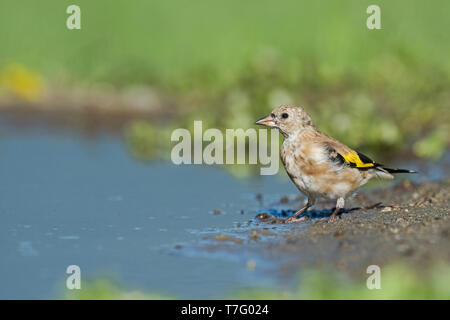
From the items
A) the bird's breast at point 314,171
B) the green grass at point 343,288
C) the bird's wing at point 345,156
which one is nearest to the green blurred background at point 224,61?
the bird's wing at point 345,156

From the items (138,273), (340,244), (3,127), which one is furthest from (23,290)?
(3,127)

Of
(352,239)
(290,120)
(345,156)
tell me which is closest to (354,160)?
(345,156)

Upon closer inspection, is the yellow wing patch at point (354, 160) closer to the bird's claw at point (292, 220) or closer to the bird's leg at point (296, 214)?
the bird's leg at point (296, 214)

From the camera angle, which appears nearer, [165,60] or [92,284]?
[92,284]

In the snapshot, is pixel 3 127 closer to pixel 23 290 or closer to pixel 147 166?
pixel 147 166

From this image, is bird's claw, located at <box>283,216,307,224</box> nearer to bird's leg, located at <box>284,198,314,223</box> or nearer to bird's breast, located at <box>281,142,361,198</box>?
bird's leg, located at <box>284,198,314,223</box>

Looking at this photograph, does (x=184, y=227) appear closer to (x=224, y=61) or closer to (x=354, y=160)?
(x=354, y=160)

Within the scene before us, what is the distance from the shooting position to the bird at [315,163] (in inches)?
291

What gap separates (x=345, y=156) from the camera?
24.7 ft

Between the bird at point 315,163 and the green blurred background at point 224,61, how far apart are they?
10.9 ft

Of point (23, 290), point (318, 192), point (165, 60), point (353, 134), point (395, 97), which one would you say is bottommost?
point (23, 290)

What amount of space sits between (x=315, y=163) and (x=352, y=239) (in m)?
1.21

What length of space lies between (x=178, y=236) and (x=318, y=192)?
1359 millimetres

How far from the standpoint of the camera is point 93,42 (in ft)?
48.0
